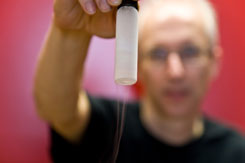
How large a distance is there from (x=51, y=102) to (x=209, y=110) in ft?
2.22

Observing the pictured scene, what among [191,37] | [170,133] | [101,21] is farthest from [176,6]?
[101,21]

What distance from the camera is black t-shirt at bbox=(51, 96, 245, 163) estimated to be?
0.61 metres

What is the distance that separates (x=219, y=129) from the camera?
2.62ft

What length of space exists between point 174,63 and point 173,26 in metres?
0.08

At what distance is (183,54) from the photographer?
28.3 inches

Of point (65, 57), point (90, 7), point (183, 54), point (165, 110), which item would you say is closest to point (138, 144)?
point (165, 110)

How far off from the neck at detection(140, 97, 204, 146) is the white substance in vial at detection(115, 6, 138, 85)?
49cm

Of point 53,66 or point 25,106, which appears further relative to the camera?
point 25,106

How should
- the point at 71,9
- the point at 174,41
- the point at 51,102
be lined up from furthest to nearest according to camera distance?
the point at 174,41 → the point at 51,102 → the point at 71,9

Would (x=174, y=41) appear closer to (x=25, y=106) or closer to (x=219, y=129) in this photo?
(x=219, y=129)

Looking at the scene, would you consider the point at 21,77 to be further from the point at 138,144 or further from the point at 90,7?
the point at 90,7

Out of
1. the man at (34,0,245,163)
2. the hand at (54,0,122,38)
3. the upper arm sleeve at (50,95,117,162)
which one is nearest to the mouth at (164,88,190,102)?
the man at (34,0,245,163)

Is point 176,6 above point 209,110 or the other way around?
above

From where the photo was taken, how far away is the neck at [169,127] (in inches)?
29.5
